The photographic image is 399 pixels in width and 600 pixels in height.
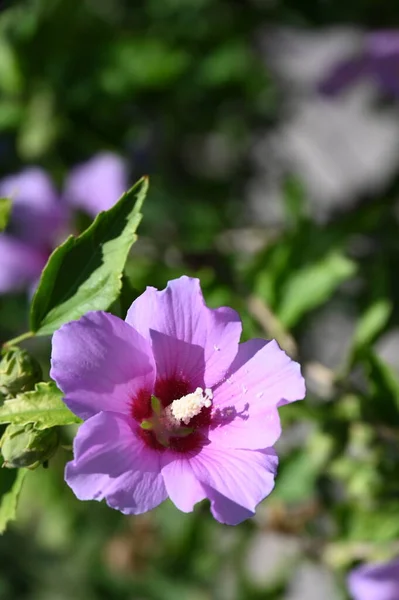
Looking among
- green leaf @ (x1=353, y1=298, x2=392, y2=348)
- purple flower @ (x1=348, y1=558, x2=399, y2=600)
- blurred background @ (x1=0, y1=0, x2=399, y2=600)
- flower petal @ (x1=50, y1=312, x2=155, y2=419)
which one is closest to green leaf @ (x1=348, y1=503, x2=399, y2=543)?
blurred background @ (x1=0, y1=0, x2=399, y2=600)

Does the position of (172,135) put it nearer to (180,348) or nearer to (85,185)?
(85,185)

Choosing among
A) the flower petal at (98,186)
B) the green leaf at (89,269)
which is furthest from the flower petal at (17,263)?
the green leaf at (89,269)

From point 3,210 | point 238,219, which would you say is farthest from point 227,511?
point 238,219

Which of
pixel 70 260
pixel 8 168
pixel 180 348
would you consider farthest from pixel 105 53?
pixel 180 348

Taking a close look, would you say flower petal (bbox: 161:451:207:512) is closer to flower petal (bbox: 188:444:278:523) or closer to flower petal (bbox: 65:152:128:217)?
flower petal (bbox: 188:444:278:523)

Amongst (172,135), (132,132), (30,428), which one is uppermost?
(30,428)
